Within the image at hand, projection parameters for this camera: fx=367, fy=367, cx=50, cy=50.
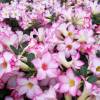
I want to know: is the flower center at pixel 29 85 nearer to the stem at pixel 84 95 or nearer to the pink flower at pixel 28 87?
the pink flower at pixel 28 87

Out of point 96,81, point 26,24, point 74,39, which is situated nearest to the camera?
point 96,81

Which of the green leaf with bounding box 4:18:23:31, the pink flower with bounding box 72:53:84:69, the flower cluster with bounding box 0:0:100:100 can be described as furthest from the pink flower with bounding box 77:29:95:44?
the green leaf with bounding box 4:18:23:31

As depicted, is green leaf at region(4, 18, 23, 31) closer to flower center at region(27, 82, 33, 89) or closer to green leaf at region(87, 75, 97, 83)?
flower center at region(27, 82, 33, 89)

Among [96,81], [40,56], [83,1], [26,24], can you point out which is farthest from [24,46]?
[83,1]

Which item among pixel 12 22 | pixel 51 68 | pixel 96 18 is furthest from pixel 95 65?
pixel 12 22

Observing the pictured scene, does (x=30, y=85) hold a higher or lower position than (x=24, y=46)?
lower

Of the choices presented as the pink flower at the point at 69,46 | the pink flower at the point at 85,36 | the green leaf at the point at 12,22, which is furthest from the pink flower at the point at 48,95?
the green leaf at the point at 12,22

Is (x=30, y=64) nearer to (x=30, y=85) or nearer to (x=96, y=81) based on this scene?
(x=30, y=85)

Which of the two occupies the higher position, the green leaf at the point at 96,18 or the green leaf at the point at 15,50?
the green leaf at the point at 15,50
